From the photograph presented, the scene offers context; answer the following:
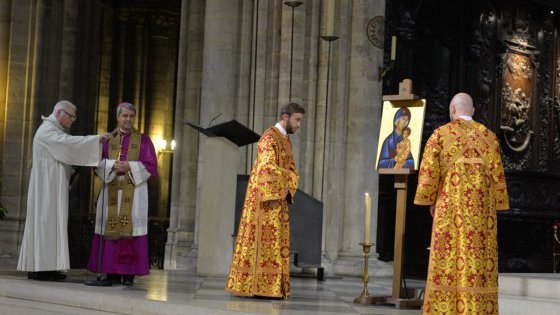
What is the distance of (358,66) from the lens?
47.5 ft

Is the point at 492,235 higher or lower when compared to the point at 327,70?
lower

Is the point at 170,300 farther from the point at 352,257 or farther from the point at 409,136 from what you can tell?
the point at 352,257

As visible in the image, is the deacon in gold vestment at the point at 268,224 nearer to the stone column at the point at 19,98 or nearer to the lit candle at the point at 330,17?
the lit candle at the point at 330,17

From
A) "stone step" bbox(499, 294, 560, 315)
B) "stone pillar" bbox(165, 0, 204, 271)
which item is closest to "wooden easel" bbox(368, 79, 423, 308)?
"stone step" bbox(499, 294, 560, 315)

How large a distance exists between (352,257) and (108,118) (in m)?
11.2

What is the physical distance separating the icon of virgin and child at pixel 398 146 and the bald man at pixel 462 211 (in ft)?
3.24

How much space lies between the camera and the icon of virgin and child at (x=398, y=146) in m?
9.61

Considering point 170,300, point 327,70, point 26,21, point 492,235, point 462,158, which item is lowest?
point 170,300

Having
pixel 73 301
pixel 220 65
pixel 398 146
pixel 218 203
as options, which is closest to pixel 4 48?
pixel 220 65

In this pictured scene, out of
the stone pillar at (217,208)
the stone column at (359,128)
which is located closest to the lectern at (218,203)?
the stone pillar at (217,208)

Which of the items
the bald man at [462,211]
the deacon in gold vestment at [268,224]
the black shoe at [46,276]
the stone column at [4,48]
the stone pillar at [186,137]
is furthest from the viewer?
the stone column at [4,48]

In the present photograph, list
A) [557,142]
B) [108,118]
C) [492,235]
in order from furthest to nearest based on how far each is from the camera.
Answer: [108,118] < [557,142] < [492,235]

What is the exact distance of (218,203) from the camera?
481 inches

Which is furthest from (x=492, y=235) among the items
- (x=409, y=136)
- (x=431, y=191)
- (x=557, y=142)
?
(x=557, y=142)
